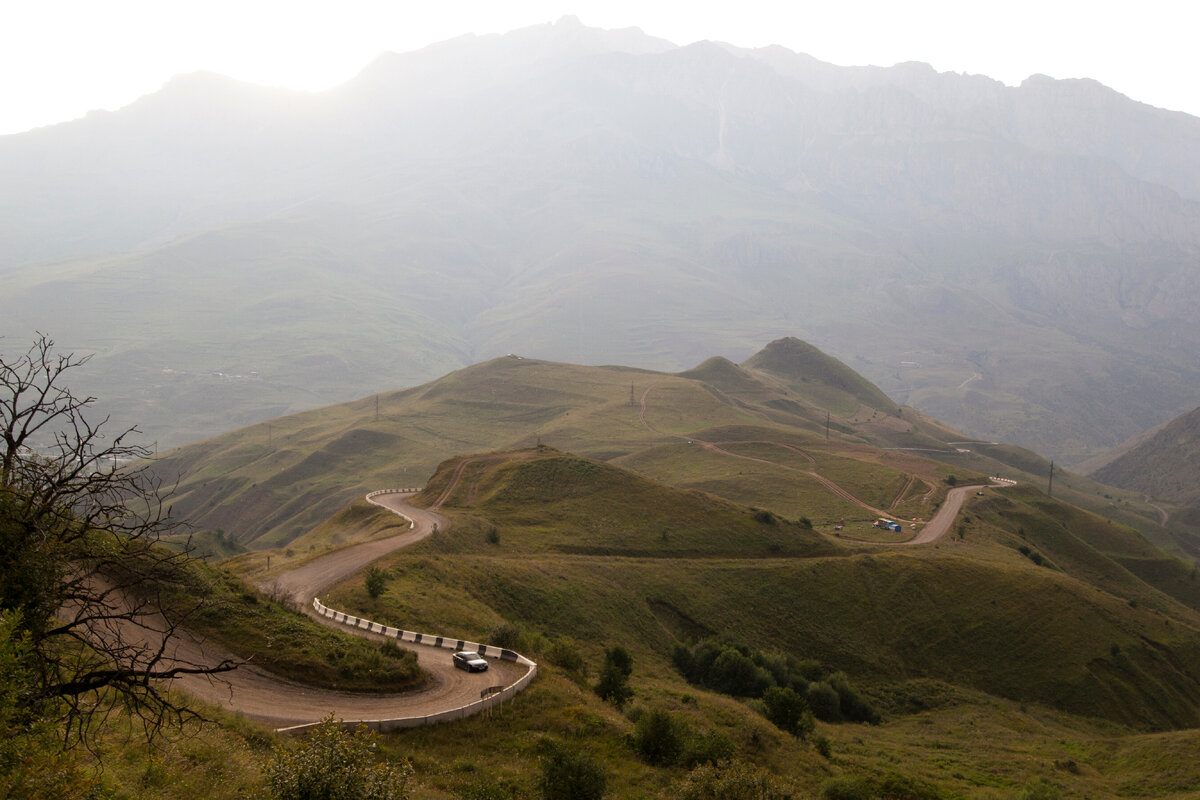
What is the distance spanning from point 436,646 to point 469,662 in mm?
3791

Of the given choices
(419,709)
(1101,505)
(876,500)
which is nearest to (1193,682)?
(876,500)

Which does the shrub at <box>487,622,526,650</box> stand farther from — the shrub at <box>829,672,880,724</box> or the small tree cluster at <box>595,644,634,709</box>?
the shrub at <box>829,672,880,724</box>

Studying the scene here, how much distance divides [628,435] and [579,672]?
421 feet

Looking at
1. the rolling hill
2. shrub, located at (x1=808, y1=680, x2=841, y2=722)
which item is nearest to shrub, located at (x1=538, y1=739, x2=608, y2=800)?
the rolling hill

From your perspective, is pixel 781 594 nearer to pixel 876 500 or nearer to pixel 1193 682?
pixel 1193 682

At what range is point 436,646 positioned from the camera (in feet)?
120

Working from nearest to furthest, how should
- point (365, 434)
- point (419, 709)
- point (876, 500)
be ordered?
point (419, 709) < point (876, 500) < point (365, 434)

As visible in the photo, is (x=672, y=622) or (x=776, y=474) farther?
(x=776, y=474)

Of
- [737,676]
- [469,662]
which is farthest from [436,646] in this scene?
[737,676]

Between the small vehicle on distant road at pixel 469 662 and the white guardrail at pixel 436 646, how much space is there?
1787mm

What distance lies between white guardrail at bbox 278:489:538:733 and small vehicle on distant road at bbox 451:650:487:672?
1.79 meters

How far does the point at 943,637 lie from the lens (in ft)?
234

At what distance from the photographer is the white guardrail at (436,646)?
26.2m

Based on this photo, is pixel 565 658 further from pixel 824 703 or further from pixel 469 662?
pixel 824 703
